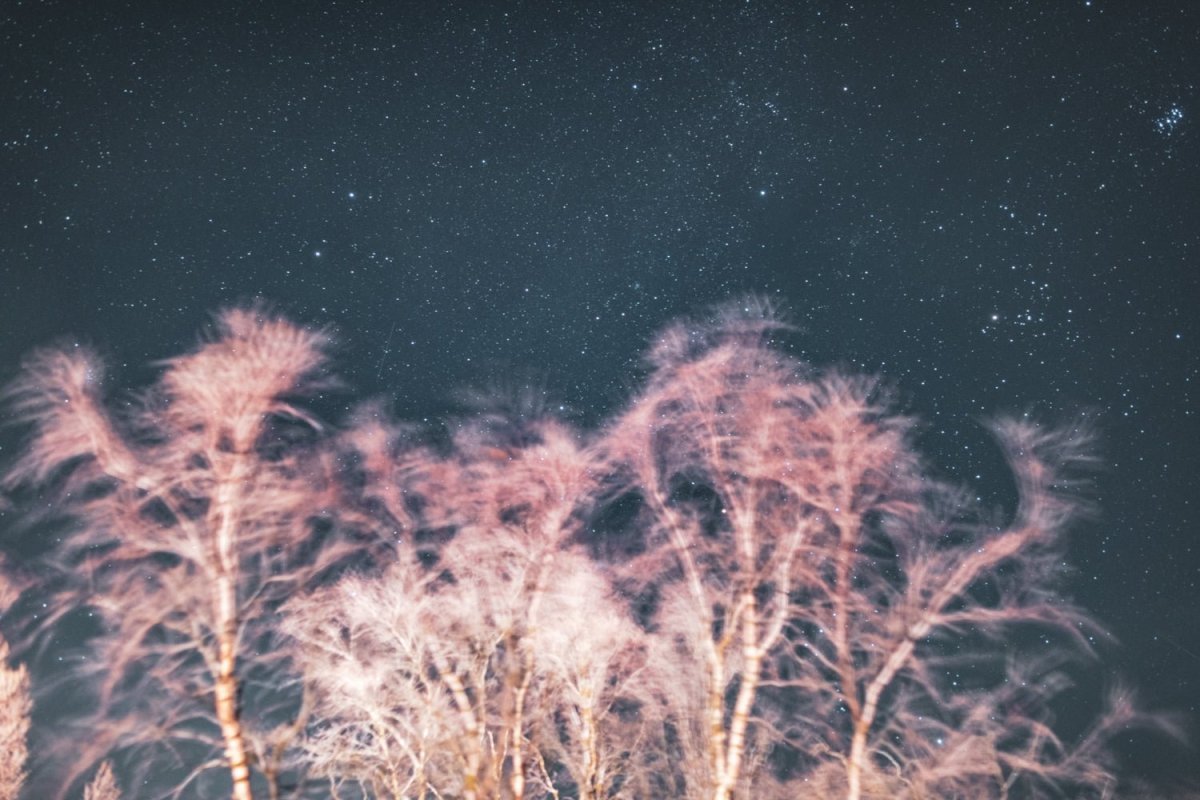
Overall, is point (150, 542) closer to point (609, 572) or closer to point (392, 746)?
point (609, 572)

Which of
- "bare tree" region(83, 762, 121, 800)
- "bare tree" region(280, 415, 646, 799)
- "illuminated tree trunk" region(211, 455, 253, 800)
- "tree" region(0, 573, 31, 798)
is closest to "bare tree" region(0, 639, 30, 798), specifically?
"tree" region(0, 573, 31, 798)

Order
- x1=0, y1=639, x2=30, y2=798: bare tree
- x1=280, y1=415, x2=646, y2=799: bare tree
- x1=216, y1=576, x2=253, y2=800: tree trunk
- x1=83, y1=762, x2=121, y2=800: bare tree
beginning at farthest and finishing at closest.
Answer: x1=83, y1=762, x2=121, y2=800: bare tree, x1=0, y1=639, x2=30, y2=798: bare tree, x1=280, y1=415, x2=646, y2=799: bare tree, x1=216, y1=576, x2=253, y2=800: tree trunk

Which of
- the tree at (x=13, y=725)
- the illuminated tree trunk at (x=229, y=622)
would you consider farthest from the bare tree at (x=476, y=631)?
the tree at (x=13, y=725)

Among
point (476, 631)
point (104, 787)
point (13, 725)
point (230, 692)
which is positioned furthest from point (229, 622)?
point (104, 787)

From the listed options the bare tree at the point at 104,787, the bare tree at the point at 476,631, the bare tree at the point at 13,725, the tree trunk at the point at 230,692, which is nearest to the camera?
the tree trunk at the point at 230,692

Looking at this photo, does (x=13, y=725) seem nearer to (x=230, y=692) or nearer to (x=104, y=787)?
(x=104, y=787)

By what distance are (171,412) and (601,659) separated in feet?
26.7

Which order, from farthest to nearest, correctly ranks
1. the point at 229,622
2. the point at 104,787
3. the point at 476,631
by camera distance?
the point at 104,787 → the point at 476,631 → the point at 229,622

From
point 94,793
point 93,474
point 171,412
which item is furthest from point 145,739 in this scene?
point 94,793

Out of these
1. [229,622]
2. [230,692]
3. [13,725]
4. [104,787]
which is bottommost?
[230,692]

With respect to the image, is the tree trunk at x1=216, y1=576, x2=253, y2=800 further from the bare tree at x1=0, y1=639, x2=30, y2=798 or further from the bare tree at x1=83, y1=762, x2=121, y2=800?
the bare tree at x1=83, y1=762, x2=121, y2=800

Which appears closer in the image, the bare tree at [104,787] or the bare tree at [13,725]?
the bare tree at [13,725]

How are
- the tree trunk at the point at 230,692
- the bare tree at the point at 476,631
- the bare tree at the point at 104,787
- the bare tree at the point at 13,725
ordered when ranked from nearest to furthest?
1. the tree trunk at the point at 230,692
2. the bare tree at the point at 476,631
3. the bare tree at the point at 13,725
4. the bare tree at the point at 104,787

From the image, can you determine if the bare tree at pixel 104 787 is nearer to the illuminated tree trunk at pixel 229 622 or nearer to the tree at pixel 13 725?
the tree at pixel 13 725
